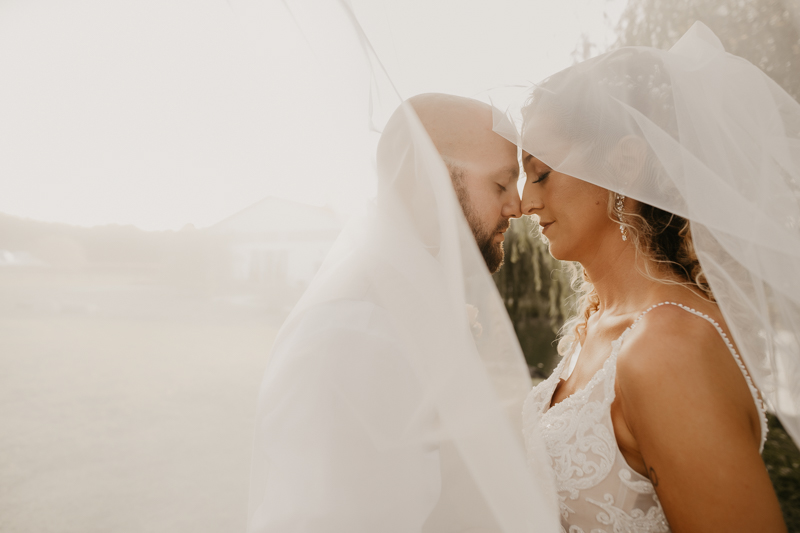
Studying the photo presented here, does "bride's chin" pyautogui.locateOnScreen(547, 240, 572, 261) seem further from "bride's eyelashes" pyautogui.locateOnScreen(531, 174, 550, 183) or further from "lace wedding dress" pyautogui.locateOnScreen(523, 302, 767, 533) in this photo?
"lace wedding dress" pyautogui.locateOnScreen(523, 302, 767, 533)

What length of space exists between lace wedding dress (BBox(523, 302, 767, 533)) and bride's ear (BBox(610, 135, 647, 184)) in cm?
43

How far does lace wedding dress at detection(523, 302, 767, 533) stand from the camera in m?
1.27

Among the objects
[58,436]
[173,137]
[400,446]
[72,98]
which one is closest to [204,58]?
[173,137]

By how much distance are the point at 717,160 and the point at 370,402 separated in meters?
1.23

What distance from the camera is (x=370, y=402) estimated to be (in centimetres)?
107

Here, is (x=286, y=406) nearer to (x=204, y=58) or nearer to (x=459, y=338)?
(x=459, y=338)

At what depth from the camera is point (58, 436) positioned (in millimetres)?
1940

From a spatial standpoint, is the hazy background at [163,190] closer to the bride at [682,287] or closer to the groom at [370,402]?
the groom at [370,402]

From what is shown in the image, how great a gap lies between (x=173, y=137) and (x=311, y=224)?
0.63 metres

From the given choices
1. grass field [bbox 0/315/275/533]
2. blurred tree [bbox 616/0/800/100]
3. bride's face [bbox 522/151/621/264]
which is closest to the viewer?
bride's face [bbox 522/151/621/264]

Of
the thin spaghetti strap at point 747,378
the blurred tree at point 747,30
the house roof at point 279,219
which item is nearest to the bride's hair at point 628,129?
the thin spaghetti strap at point 747,378

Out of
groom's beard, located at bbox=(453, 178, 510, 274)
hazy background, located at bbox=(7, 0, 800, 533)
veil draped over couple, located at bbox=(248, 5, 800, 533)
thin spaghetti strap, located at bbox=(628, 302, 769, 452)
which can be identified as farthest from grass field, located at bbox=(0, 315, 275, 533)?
thin spaghetti strap, located at bbox=(628, 302, 769, 452)

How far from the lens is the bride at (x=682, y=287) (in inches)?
43.1

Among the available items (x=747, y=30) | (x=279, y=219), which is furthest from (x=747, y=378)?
(x=747, y=30)
